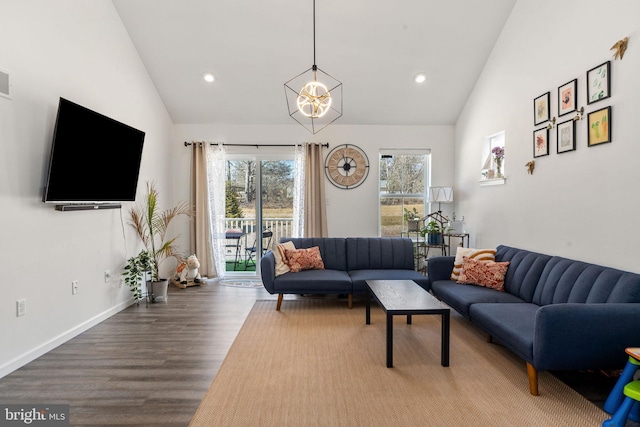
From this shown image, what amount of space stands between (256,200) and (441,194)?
9.76 ft

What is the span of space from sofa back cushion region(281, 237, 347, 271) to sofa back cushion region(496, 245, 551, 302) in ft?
6.38

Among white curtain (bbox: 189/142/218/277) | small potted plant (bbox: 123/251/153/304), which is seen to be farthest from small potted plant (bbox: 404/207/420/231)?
small potted plant (bbox: 123/251/153/304)

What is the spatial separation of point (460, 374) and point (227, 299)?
3054 mm

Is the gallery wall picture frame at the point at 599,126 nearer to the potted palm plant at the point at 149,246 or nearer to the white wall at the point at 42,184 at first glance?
the white wall at the point at 42,184

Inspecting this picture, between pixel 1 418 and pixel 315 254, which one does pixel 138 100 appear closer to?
pixel 315 254

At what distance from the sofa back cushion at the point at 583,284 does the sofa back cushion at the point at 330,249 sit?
2.33 metres

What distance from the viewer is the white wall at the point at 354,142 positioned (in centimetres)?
608

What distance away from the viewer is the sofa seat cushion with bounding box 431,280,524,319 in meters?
3.45

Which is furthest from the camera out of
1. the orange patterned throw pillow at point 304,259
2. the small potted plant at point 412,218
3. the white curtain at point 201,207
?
the white curtain at point 201,207

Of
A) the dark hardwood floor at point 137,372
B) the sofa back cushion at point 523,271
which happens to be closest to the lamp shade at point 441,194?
the sofa back cushion at point 523,271

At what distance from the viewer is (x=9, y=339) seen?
2.76 meters

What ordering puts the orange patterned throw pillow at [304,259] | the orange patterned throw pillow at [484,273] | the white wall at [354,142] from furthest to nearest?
the white wall at [354,142] → the orange patterned throw pillow at [304,259] → the orange patterned throw pillow at [484,273]

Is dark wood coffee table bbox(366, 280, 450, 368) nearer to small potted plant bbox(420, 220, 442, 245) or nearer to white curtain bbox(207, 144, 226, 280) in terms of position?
small potted plant bbox(420, 220, 442, 245)

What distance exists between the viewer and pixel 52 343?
321 cm
